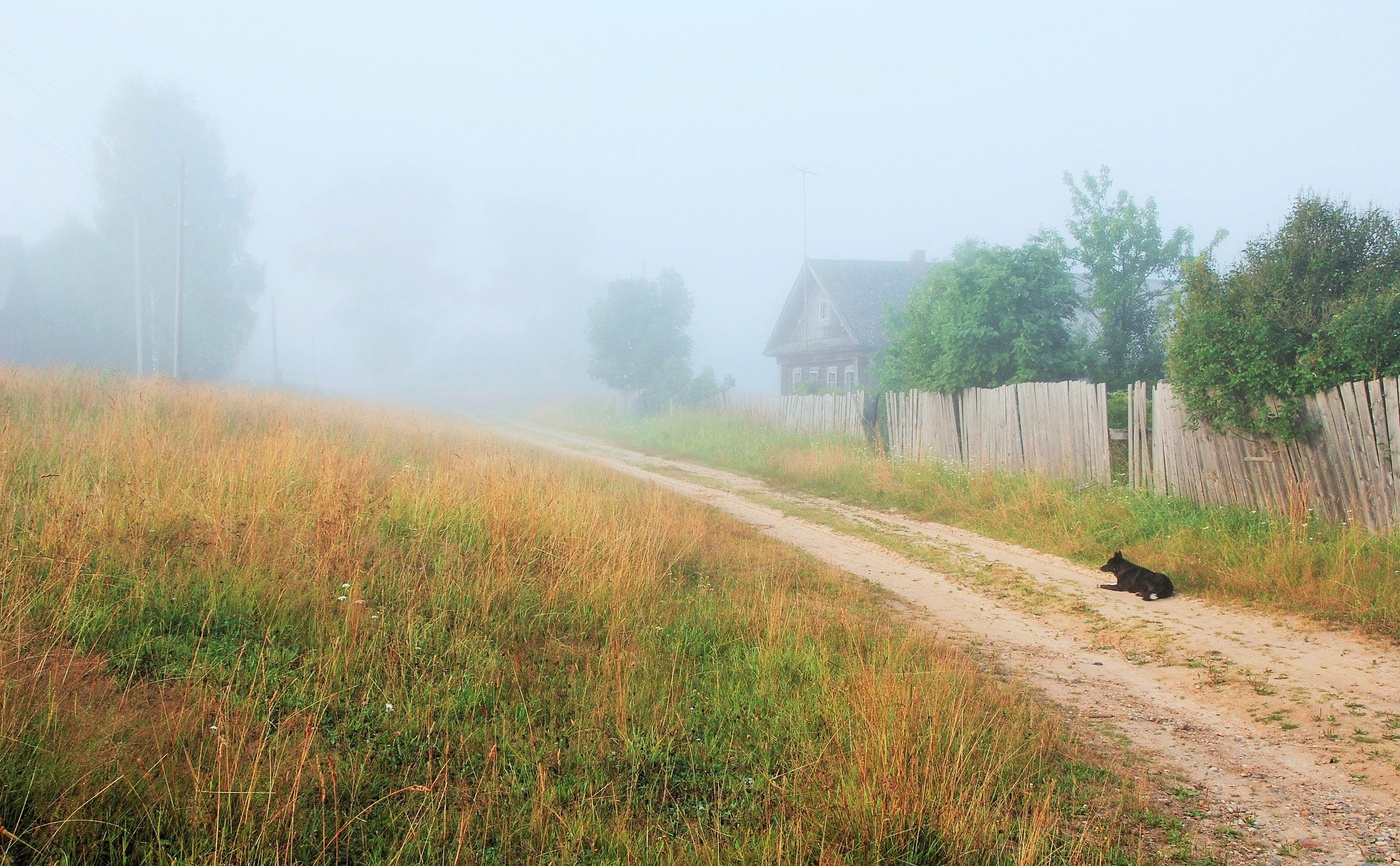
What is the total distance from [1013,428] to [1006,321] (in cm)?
209

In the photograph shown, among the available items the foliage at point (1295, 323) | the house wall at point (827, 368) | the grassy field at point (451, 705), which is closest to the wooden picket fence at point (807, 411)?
the house wall at point (827, 368)

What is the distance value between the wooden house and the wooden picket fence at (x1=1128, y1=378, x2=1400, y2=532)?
65.3 feet

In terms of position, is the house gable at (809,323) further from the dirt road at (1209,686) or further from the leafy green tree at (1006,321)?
the dirt road at (1209,686)

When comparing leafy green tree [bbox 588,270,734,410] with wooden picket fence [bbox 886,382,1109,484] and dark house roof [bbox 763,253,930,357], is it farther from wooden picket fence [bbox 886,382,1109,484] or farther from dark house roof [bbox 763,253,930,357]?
wooden picket fence [bbox 886,382,1109,484]

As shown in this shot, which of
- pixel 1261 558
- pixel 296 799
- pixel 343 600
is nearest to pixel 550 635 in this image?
pixel 343 600

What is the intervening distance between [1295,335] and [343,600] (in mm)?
9004

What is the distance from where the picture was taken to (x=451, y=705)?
362 cm

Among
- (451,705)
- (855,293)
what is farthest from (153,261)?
(451,705)

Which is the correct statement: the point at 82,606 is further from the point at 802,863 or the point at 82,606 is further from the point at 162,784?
the point at 802,863

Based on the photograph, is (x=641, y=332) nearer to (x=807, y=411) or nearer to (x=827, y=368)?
(x=827, y=368)

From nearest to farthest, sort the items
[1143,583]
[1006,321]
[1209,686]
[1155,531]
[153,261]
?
[1209,686], [1143,583], [1155,531], [1006,321], [153,261]

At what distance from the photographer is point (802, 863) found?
8.82 feet

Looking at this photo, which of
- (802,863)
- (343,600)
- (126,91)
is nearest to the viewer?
(802,863)

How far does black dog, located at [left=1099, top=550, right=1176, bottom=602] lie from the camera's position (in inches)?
263
